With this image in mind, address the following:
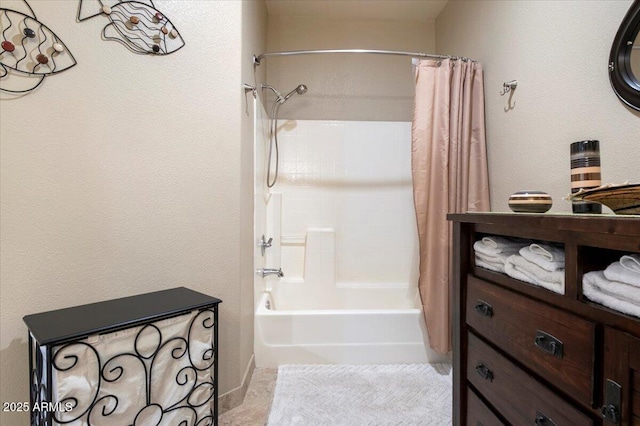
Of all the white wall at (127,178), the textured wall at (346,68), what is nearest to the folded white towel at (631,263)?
the white wall at (127,178)

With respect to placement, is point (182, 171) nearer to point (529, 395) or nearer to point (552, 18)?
point (529, 395)

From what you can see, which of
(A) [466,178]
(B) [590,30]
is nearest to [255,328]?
(A) [466,178]

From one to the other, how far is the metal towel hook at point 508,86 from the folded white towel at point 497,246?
99 cm

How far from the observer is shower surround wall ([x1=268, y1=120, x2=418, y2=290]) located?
237cm

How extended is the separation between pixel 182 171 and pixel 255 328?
1057 mm

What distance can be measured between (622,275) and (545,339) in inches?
8.9

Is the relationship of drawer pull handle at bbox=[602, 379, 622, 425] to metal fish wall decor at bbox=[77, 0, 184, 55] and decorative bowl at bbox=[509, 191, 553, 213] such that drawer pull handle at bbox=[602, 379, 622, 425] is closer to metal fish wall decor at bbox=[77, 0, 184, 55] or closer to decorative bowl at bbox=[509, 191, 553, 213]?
decorative bowl at bbox=[509, 191, 553, 213]

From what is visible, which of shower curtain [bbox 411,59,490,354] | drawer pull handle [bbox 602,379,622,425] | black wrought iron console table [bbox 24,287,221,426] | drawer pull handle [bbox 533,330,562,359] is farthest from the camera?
shower curtain [bbox 411,59,490,354]

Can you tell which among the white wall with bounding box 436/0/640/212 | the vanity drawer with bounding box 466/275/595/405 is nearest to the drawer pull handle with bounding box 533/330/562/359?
the vanity drawer with bounding box 466/275/595/405

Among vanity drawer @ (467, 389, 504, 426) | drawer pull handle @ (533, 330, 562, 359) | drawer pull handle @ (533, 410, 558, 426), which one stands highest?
drawer pull handle @ (533, 330, 562, 359)

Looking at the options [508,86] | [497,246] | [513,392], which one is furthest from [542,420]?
[508,86]

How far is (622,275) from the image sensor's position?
546mm

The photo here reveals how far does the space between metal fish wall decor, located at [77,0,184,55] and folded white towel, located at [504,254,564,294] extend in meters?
1.60

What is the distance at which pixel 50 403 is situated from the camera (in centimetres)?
78
